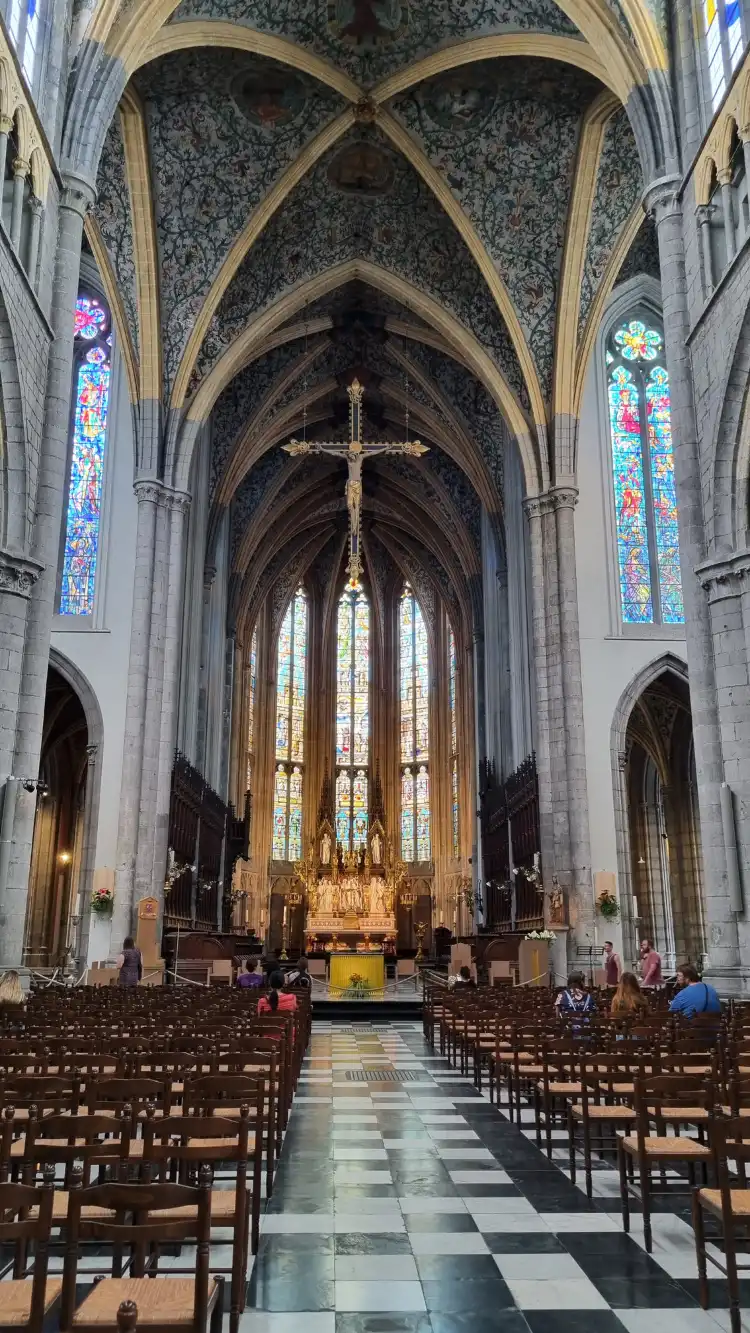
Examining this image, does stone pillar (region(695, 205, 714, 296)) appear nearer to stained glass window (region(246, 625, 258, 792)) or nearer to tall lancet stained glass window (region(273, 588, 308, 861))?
stained glass window (region(246, 625, 258, 792))

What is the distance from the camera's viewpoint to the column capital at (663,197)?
15.9 meters

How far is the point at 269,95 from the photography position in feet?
75.3

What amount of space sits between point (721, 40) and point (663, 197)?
7.06 feet

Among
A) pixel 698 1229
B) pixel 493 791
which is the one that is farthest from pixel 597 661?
pixel 698 1229

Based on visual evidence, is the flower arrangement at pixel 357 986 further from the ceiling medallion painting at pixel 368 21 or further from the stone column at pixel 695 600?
the ceiling medallion painting at pixel 368 21

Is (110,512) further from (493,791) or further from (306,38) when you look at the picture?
(493,791)

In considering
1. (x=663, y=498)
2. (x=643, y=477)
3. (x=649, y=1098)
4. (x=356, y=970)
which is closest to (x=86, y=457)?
(x=643, y=477)

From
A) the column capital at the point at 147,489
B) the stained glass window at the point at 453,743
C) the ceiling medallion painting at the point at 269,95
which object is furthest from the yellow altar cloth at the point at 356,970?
the ceiling medallion painting at the point at 269,95

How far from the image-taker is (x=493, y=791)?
32.4 m

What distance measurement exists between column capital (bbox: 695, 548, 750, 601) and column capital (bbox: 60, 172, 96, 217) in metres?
10.6

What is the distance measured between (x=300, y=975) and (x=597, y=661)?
9998 mm

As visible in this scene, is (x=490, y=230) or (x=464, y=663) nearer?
(x=490, y=230)

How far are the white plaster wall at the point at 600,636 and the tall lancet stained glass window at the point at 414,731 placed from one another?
21.6 meters

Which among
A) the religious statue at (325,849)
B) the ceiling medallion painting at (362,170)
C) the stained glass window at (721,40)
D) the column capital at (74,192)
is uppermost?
the ceiling medallion painting at (362,170)
